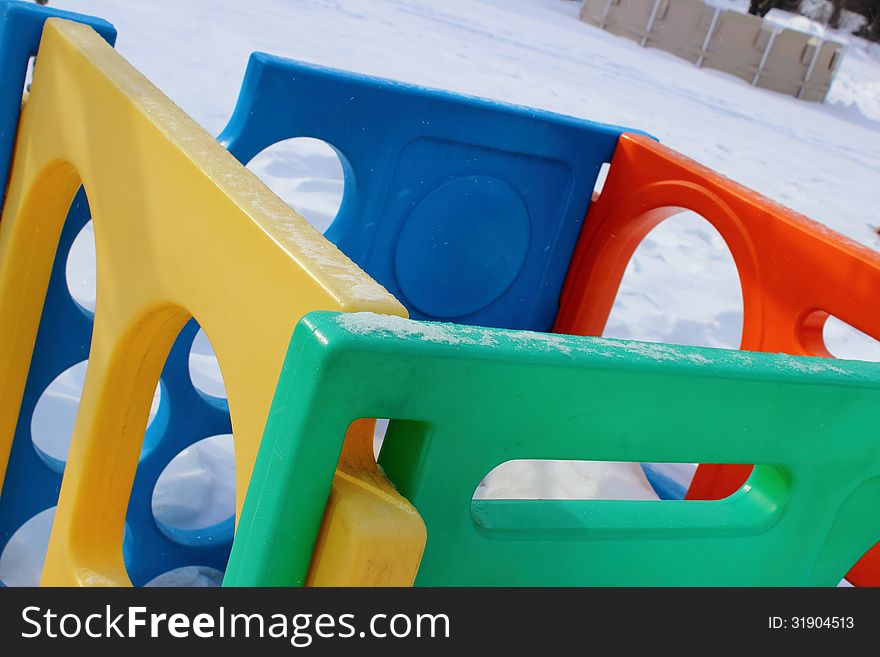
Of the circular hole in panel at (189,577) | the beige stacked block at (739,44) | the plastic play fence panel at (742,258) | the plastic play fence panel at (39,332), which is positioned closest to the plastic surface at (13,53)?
the plastic play fence panel at (39,332)

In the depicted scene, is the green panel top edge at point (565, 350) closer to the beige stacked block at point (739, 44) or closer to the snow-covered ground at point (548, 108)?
the snow-covered ground at point (548, 108)

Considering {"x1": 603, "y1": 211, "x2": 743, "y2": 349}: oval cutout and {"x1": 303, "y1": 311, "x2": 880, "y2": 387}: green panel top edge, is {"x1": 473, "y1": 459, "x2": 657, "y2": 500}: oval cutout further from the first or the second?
{"x1": 303, "y1": 311, "x2": 880, "y2": 387}: green panel top edge

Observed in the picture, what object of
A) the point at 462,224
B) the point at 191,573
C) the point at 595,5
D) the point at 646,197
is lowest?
the point at 191,573

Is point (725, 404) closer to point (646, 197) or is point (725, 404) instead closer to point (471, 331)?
point (471, 331)

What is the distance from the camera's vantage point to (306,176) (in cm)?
301

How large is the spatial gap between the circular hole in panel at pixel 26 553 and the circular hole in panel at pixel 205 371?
0.39 m

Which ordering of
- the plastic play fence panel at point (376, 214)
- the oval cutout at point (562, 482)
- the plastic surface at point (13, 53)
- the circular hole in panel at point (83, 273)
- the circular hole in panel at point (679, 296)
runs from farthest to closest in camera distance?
the circular hole in panel at point (679, 296) < the circular hole in panel at point (83, 273) < the oval cutout at point (562, 482) < the plastic play fence panel at point (376, 214) < the plastic surface at point (13, 53)

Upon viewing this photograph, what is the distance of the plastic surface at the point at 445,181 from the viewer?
5.57ft

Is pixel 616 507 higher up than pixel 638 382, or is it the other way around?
pixel 638 382

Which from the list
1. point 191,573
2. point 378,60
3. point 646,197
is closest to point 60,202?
point 191,573

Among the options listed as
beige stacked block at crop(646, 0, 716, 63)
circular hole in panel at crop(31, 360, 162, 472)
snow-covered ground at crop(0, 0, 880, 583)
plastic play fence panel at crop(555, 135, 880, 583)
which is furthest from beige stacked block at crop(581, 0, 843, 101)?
circular hole in panel at crop(31, 360, 162, 472)

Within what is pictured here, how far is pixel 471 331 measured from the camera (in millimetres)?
607

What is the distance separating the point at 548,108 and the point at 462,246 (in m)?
3.49

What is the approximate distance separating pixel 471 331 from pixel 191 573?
1.10m
